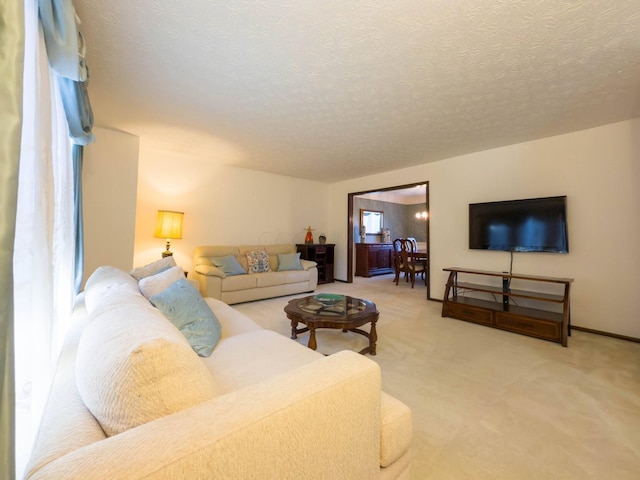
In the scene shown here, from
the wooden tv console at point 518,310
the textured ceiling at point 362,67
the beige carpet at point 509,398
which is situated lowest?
the beige carpet at point 509,398

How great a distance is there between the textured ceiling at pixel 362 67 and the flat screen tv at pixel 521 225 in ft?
2.79

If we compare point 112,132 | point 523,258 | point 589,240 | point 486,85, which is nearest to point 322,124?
point 486,85

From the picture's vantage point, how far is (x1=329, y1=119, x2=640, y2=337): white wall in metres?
2.76

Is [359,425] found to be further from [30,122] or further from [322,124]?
[322,124]

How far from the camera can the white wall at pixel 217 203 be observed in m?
3.89

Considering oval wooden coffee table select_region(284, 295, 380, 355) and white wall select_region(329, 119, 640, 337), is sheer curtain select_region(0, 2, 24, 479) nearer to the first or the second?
oval wooden coffee table select_region(284, 295, 380, 355)

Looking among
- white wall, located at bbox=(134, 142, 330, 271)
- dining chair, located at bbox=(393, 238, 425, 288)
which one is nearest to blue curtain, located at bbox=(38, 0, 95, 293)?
white wall, located at bbox=(134, 142, 330, 271)

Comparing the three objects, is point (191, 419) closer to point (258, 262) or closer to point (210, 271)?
point (210, 271)

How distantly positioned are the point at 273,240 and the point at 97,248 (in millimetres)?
2754

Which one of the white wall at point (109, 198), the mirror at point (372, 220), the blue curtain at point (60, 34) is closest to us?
the blue curtain at point (60, 34)

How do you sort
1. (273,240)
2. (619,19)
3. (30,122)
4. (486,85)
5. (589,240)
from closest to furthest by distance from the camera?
1. (30,122)
2. (619,19)
3. (486,85)
4. (589,240)
5. (273,240)

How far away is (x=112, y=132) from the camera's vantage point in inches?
A: 129

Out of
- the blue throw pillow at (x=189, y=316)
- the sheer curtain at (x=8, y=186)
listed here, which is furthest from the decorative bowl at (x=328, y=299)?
the sheer curtain at (x=8, y=186)

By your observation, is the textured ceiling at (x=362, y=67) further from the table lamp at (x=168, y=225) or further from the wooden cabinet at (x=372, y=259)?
the wooden cabinet at (x=372, y=259)
